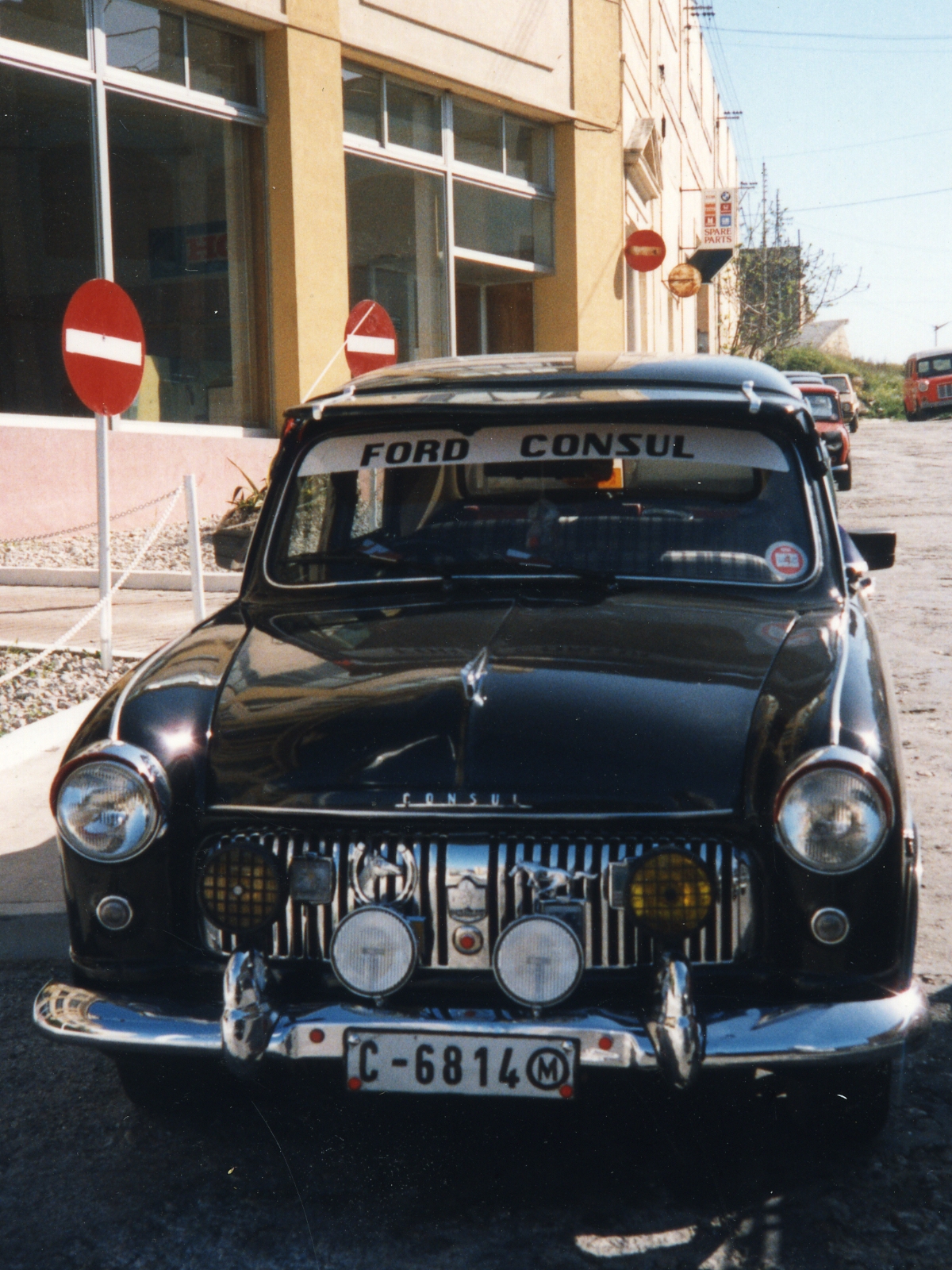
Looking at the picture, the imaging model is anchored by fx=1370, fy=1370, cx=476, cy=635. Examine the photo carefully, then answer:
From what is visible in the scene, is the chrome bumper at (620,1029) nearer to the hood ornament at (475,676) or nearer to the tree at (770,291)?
the hood ornament at (475,676)

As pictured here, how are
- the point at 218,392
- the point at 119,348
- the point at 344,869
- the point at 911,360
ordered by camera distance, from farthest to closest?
the point at 911,360
the point at 218,392
the point at 119,348
the point at 344,869

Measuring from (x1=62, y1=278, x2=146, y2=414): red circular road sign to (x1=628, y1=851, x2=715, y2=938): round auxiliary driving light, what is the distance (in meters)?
5.21

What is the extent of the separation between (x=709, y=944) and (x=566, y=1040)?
341mm

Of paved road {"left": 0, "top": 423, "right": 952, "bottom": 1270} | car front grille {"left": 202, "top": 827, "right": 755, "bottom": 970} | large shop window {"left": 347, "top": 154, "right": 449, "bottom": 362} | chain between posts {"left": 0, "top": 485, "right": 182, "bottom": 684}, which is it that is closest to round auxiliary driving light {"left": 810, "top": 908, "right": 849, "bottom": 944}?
car front grille {"left": 202, "top": 827, "right": 755, "bottom": 970}

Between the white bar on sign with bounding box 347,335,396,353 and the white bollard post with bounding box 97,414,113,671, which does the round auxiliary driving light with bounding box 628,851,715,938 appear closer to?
the white bollard post with bounding box 97,414,113,671

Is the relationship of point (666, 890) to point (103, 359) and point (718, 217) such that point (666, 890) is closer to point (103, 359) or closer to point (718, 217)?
point (103, 359)

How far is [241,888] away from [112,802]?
33 centimetres

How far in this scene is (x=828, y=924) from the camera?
254 centimetres

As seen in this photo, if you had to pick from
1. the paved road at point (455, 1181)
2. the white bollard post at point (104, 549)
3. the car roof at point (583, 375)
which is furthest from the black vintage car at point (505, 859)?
the white bollard post at point (104, 549)

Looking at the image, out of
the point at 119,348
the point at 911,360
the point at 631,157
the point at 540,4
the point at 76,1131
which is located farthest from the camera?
the point at 911,360

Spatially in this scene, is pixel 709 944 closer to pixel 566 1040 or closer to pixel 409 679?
pixel 566 1040

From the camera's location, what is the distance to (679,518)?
3.54 metres

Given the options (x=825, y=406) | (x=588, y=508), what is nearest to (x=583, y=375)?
(x=588, y=508)

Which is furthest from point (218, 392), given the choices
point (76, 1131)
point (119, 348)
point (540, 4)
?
point (76, 1131)
